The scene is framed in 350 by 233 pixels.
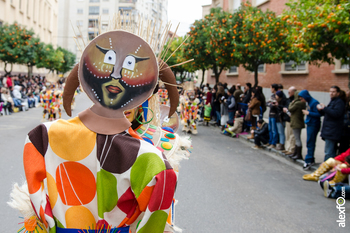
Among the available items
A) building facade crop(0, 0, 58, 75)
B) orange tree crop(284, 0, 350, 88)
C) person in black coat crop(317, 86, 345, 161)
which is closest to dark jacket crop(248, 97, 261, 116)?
orange tree crop(284, 0, 350, 88)

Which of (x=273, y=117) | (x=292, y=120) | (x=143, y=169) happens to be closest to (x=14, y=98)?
(x=273, y=117)

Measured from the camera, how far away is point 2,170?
578cm

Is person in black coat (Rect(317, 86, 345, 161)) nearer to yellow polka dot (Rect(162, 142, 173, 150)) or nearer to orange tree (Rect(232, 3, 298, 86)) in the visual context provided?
orange tree (Rect(232, 3, 298, 86))

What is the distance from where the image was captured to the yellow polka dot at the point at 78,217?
1.67 m

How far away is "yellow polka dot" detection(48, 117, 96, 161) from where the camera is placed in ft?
5.30

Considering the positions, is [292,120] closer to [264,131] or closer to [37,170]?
[264,131]

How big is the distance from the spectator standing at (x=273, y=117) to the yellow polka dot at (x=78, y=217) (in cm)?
768

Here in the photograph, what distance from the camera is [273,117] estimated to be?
29.1 feet

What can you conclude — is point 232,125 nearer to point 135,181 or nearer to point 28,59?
point 135,181

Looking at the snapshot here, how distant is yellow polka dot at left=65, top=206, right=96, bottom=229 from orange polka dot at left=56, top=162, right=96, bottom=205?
0.12ft

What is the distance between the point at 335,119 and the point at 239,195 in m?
2.80

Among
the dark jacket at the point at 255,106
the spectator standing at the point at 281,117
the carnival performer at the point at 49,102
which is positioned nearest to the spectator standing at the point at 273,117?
the spectator standing at the point at 281,117

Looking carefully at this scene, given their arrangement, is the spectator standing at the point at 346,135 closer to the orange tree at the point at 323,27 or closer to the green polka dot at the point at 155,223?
the orange tree at the point at 323,27

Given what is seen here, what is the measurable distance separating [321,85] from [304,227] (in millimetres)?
12067
